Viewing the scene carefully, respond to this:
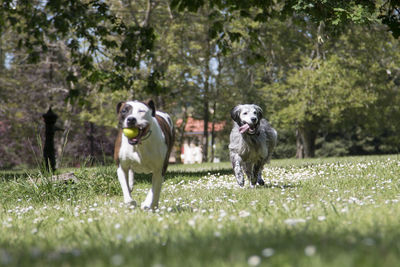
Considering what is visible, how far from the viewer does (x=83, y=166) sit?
9.77m

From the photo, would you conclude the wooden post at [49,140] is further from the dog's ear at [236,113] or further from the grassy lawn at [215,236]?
the grassy lawn at [215,236]

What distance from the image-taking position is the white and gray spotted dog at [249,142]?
880 centimetres

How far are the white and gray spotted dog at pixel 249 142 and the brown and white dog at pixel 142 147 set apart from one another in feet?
9.51

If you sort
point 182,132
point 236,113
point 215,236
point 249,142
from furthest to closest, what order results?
point 182,132
point 249,142
point 236,113
point 215,236

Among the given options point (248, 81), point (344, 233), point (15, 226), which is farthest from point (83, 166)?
point (248, 81)

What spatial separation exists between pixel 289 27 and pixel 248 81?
5976 millimetres

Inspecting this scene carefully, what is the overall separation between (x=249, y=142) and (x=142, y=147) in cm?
374

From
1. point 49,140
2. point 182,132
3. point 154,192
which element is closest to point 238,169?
point 154,192

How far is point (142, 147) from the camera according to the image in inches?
227

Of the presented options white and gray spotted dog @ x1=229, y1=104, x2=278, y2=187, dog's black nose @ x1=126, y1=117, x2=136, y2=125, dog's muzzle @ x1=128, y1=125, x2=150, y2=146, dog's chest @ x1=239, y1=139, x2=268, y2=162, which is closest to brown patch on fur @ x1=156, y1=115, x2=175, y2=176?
dog's muzzle @ x1=128, y1=125, x2=150, y2=146

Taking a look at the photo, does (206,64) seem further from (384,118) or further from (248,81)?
(384,118)

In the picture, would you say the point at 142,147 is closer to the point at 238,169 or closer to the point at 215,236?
the point at 215,236

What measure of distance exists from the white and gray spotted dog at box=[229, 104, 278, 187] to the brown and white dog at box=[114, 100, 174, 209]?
2.90 metres

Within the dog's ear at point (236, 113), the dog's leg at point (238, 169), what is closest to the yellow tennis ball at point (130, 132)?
the dog's ear at point (236, 113)
